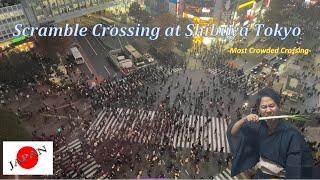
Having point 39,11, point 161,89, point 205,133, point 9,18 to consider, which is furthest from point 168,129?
point 39,11

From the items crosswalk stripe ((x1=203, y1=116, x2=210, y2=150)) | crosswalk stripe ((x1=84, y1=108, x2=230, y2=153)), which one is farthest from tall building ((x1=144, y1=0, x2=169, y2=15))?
crosswalk stripe ((x1=203, y1=116, x2=210, y2=150))

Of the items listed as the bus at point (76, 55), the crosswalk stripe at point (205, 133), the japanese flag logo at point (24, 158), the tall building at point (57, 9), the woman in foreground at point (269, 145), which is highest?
the tall building at point (57, 9)

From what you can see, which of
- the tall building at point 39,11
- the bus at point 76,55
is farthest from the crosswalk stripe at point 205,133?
the tall building at point 39,11

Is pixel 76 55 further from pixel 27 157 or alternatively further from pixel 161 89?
pixel 27 157

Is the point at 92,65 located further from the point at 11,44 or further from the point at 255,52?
the point at 255,52

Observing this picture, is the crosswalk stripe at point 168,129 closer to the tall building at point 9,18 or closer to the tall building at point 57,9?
the tall building at point 9,18

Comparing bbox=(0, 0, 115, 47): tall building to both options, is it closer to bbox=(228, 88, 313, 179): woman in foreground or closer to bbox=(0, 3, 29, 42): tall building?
bbox=(0, 3, 29, 42): tall building
